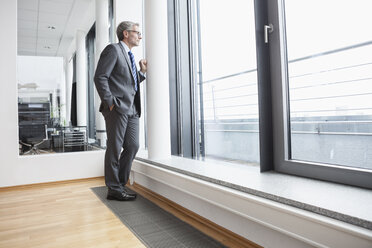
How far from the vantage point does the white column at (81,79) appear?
3441mm

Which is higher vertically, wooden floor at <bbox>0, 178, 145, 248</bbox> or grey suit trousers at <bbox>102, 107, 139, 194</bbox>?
grey suit trousers at <bbox>102, 107, 139, 194</bbox>

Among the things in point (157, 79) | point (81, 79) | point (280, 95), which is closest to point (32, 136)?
point (81, 79)

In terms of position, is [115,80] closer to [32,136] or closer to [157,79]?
[157,79]

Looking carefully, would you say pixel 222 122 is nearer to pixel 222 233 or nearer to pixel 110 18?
pixel 222 233

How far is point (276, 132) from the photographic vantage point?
1815 mm

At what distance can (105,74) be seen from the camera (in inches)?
90.0

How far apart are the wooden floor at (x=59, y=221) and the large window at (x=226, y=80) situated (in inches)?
42.8

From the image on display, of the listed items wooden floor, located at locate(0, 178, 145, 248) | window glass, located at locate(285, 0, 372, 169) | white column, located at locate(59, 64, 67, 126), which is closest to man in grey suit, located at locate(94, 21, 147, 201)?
wooden floor, located at locate(0, 178, 145, 248)

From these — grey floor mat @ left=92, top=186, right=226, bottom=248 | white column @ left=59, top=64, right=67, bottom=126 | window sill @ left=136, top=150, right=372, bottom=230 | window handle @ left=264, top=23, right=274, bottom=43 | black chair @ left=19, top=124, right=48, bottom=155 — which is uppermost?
window handle @ left=264, top=23, right=274, bottom=43

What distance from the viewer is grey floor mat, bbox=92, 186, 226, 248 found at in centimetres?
160

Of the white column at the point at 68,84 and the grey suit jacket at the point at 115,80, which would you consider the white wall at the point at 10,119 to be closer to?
the white column at the point at 68,84

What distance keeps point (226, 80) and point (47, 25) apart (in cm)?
226

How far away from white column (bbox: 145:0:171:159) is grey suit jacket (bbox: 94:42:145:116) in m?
0.25

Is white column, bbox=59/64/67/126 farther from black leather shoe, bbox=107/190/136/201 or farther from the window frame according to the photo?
the window frame
